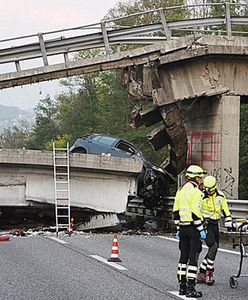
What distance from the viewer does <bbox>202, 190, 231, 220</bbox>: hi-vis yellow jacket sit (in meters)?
10.7

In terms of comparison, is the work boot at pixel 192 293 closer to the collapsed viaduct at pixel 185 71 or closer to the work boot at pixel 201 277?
the work boot at pixel 201 277

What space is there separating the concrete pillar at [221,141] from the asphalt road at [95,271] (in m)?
2.95

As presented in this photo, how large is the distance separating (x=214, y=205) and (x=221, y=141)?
923 cm

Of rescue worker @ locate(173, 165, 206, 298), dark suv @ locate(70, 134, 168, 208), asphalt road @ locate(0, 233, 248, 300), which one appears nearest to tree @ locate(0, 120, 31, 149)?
dark suv @ locate(70, 134, 168, 208)

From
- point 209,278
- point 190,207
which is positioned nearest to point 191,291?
point 190,207

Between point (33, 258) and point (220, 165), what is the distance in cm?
759

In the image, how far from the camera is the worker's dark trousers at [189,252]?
944 cm

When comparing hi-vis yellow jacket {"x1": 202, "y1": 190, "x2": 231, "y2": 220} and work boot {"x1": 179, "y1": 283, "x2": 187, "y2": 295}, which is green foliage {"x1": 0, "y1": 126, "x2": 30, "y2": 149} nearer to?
hi-vis yellow jacket {"x1": 202, "y1": 190, "x2": 231, "y2": 220}

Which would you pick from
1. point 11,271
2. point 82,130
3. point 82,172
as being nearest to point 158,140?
point 82,172

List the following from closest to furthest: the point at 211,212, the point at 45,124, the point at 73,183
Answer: the point at 211,212
the point at 73,183
the point at 45,124

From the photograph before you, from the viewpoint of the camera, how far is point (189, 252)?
31.6 feet

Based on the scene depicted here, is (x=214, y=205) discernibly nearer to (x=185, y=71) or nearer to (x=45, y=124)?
(x=185, y=71)

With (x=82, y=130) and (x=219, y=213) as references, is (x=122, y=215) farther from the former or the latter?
(x=82, y=130)

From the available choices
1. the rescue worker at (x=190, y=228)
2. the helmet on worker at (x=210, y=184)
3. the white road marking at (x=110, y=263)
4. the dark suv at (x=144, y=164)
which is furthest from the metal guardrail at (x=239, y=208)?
the rescue worker at (x=190, y=228)
